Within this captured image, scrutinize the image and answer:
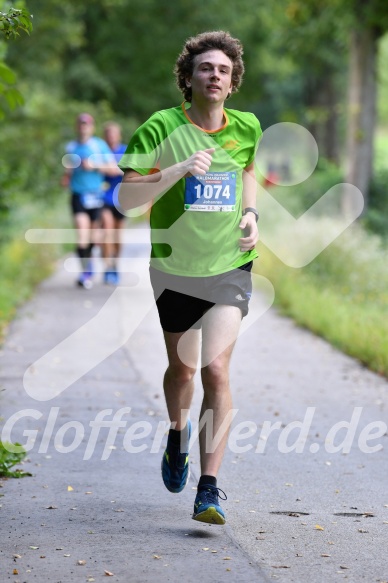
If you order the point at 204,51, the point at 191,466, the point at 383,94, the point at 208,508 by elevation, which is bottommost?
the point at 191,466

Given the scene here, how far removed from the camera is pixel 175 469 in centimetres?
554

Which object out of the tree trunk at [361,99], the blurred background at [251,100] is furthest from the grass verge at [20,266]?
the tree trunk at [361,99]

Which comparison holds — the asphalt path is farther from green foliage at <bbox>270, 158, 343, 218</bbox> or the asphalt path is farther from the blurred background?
green foliage at <bbox>270, 158, 343, 218</bbox>

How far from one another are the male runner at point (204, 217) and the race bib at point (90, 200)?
30.9 ft

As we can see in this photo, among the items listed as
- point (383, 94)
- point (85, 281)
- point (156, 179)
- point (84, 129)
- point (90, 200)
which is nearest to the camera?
point (156, 179)

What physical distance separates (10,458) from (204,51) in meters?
2.43

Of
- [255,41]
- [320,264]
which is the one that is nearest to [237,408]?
[320,264]

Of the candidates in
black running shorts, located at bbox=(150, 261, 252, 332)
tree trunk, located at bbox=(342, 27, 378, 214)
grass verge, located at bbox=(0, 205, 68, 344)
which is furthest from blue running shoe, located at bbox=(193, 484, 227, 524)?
tree trunk, located at bbox=(342, 27, 378, 214)

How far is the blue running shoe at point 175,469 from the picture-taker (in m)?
5.54

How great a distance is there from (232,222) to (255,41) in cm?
3993

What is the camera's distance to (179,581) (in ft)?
14.3

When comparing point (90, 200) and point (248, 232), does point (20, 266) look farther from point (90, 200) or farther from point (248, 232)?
point (248, 232)

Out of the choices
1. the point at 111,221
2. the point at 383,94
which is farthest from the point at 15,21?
the point at 383,94

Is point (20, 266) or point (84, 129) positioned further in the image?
point (20, 266)
